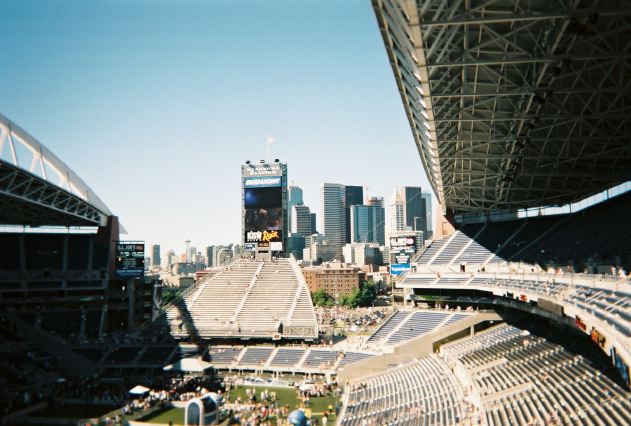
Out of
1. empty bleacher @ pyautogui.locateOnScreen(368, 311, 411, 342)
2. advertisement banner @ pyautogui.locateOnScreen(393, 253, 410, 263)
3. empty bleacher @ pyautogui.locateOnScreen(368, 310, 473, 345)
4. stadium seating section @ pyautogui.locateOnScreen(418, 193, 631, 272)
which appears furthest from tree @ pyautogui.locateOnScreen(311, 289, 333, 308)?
empty bleacher @ pyautogui.locateOnScreen(368, 310, 473, 345)

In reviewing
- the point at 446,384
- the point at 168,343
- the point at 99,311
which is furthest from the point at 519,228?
the point at 99,311

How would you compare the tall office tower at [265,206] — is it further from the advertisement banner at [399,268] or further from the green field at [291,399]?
the green field at [291,399]

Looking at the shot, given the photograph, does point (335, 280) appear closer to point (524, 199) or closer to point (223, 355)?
point (223, 355)

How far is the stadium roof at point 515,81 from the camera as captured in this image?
1875 cm

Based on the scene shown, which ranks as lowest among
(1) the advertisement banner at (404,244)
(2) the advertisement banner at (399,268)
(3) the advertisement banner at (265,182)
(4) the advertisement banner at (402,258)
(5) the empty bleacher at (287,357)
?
(5) the empty bleacher at (287,357)

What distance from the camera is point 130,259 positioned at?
65.1m

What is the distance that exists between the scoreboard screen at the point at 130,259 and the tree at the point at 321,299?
81922 millimetres

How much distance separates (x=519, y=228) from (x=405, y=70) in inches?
1467

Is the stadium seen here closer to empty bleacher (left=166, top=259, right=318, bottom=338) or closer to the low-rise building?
empty bleacher (left=166, top=259, right=318, bottom=338)

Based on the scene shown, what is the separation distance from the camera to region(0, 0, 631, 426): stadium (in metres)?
21.1

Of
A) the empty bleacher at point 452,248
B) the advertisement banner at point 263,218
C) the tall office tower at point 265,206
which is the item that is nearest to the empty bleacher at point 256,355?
the tall office tower at point 265,206

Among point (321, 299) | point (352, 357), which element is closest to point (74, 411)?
point (352, 357)

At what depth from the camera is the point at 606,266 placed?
97.5ft

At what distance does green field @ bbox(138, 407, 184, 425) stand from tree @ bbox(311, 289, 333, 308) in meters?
104
